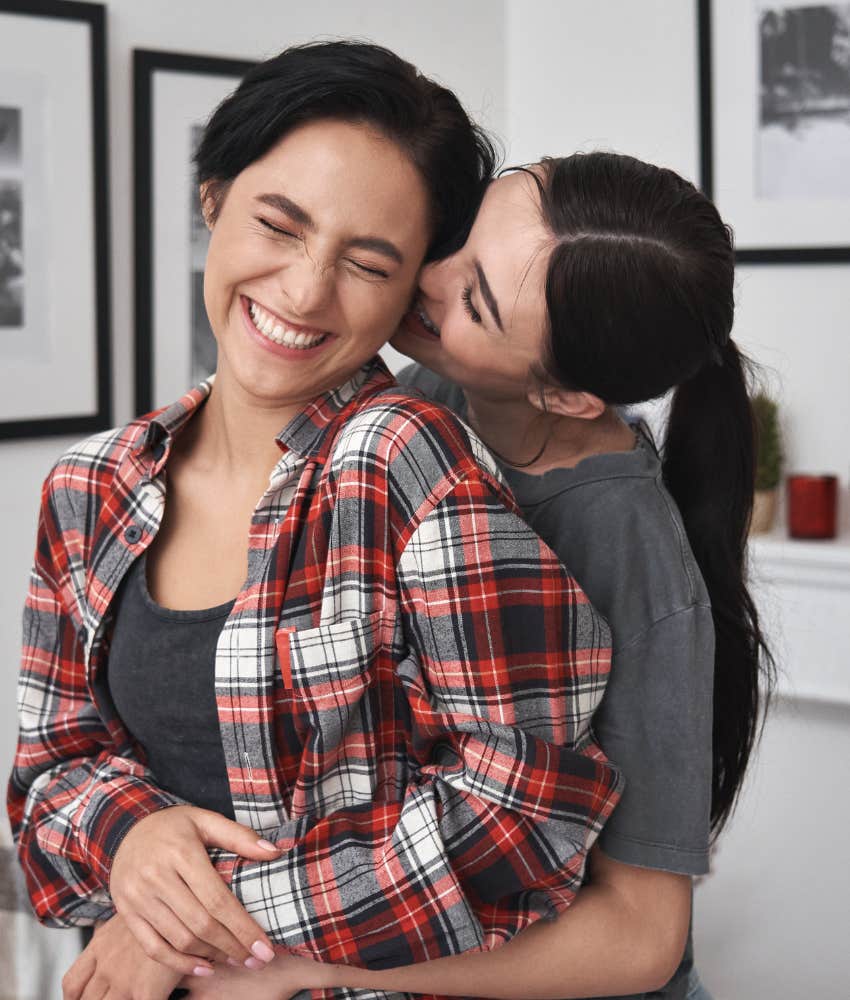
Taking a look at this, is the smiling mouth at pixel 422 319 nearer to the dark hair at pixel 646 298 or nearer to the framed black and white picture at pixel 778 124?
the dark hair at pixel 646 298

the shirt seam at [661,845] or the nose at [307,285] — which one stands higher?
the nose at [307,285]

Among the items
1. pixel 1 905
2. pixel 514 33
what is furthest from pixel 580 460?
pixel 514 33

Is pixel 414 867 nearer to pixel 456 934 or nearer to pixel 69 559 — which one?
pixel 456 934

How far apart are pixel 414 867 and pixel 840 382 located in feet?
6.16

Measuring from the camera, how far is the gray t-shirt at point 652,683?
42.9 inches

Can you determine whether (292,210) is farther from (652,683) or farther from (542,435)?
(652,683)

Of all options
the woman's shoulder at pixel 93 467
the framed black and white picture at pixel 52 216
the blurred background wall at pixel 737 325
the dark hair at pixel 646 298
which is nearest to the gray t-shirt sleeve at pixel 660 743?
the dark hair at pixel 646 298

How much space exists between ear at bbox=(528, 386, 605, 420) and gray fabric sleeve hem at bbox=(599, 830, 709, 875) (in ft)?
1.29

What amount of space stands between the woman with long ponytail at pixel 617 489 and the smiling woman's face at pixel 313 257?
0.08 metres

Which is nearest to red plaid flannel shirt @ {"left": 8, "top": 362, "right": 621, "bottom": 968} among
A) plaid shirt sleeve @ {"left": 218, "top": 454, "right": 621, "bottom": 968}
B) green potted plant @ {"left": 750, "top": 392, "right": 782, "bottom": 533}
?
plaid shirt sleeve @ {"left": 218, "top": 454, "right": 621, "bottom": 968}

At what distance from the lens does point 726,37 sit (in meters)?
2.67

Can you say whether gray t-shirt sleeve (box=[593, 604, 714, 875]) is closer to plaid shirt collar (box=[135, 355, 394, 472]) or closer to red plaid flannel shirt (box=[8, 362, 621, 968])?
red plaid flannel shirt (box=[8, 362, 621, 968])

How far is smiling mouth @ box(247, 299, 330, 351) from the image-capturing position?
1107 millimetres

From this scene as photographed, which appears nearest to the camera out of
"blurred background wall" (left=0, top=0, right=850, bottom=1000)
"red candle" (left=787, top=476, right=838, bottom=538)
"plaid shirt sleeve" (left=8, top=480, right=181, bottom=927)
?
"plaid shirt sleeve" (left=8, top=480, right=181, bottom=927)
